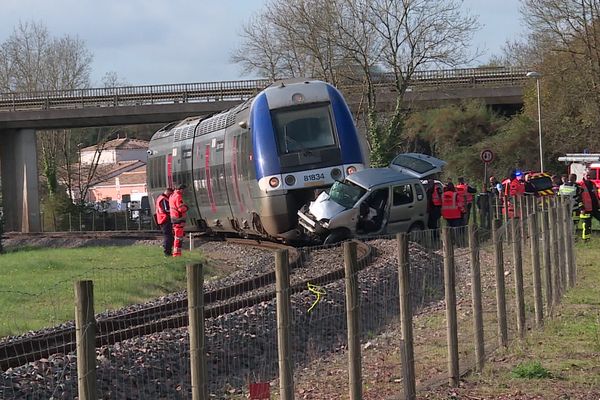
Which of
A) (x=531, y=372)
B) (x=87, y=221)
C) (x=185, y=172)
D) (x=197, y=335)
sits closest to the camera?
(x=197, y=335)

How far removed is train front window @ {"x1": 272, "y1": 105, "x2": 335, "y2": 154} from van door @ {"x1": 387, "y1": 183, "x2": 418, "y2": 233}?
241cm

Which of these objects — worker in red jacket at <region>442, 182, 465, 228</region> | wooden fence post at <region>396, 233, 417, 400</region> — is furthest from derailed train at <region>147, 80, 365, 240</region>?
wooden fence post at <region>396, 233, 417, 400</region>

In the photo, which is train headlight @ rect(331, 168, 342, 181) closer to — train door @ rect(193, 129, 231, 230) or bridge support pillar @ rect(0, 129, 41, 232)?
train door @ rect(193, 129, 231, 230)

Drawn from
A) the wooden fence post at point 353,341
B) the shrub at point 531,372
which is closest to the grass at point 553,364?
the shrub at point 531,372

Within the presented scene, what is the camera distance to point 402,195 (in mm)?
26312

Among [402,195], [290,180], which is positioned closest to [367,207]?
[402,195]

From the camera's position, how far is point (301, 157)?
80.6 ft

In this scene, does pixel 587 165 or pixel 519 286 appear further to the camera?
pixel 587 165

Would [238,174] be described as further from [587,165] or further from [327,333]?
[587,165]

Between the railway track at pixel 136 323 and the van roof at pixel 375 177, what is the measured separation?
20.2ft

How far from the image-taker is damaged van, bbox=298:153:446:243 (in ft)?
80.2

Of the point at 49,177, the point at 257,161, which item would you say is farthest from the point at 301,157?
the point at 49,177

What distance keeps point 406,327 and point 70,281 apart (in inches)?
475

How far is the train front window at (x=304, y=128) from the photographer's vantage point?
966 inches
